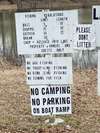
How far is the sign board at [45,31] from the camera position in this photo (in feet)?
17.5

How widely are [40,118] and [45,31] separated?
46.7 inches

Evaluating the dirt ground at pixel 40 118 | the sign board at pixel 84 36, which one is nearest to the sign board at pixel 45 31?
the sign board at pixel 84 36

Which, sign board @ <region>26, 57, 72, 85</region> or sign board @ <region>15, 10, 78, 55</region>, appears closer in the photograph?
sign board @ <region>15, 10, 78, 55</region>

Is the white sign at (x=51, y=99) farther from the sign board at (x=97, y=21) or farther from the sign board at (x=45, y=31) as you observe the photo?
the sign board at (x=97, y=21)

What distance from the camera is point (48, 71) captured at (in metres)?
5.55

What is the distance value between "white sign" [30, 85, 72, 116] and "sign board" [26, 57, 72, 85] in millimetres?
94

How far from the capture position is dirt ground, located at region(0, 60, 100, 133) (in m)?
5.52

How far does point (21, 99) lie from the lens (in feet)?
22.4

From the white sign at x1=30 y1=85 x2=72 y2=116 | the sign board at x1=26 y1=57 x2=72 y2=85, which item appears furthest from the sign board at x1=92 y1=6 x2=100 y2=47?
the white sign at x1=30 y1=85 x2=72 y2=116

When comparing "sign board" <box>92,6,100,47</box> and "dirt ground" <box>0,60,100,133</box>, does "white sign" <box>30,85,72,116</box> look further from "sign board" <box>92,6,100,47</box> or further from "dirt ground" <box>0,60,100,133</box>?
"sign board" <box>92,6,100,47</box>

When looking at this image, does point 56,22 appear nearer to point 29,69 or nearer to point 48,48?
point 48,48

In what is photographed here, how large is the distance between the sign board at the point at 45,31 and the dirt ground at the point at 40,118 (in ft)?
2.98

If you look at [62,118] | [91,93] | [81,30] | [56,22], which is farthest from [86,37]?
[91,93]

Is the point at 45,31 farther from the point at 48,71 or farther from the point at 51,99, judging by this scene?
the point at 51,99
